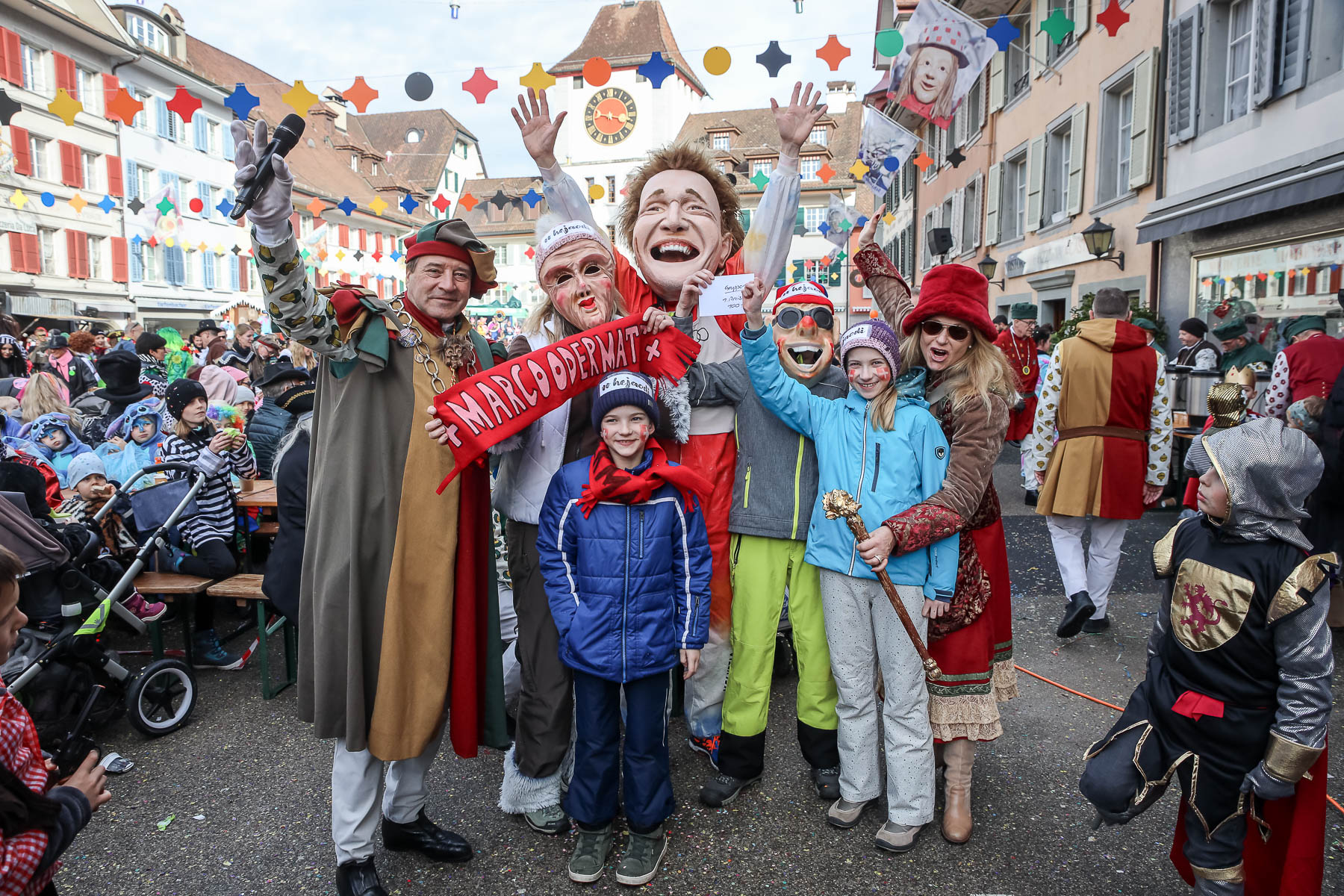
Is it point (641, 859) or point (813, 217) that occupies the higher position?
point (813, 217)

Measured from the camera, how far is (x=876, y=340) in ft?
9.60

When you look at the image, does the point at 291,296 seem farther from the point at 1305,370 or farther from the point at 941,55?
the point at 1305,370

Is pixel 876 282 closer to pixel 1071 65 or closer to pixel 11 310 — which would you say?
pixel 1071 65

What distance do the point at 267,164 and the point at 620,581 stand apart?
5.18 feet

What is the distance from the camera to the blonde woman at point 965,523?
2785 millimetres

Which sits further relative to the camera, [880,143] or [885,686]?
[880,143]

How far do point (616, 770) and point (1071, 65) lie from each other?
14511 mm

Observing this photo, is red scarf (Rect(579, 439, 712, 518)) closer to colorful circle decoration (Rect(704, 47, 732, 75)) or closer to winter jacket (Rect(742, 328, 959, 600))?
winter jacket (Rect(742, 328, 959, 600))

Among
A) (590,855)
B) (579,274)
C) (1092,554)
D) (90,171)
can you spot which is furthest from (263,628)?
(90,171)

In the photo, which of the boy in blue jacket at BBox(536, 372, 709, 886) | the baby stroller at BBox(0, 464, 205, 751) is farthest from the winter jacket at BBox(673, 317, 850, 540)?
the baby stroller at BBox(0, 464, 205, 751)

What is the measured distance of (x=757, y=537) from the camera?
312 centimetres

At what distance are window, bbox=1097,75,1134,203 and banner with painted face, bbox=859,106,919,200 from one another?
5.37 m

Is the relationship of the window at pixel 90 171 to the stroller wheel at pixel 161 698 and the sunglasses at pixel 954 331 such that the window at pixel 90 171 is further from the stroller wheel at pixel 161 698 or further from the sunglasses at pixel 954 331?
the sunglasses at pixel 954 331

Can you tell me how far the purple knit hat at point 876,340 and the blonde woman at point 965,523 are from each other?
0.13 metres
